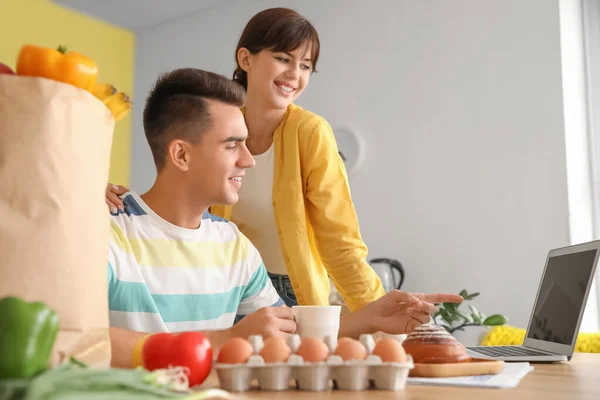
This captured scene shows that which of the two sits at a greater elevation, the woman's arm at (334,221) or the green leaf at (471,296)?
the woman's arm at (334,221)

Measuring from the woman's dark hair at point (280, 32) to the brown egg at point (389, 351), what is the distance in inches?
46.0

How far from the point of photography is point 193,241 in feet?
4.17

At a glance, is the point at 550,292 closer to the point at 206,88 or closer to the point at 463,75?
the point at 206,88

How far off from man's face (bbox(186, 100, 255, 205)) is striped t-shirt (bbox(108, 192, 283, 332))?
8 centimetres

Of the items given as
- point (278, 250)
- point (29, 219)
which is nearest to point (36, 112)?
point (29, 219)

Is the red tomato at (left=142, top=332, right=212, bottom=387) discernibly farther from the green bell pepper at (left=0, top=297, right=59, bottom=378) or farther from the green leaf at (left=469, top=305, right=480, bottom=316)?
the green leaf at (left=469, top=305, right=480, bottom=316)

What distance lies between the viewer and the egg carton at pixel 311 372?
66 centimetres

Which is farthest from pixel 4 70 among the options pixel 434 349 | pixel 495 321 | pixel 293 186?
pixel 495 321

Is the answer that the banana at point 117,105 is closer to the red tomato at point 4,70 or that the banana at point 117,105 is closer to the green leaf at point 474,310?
the red tomato at point 4,70

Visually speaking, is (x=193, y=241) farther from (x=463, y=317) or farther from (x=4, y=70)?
(x=463, y=317)

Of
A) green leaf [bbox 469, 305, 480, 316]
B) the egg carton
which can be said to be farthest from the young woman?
green leaf [bbox 469, 305, 480, 316]

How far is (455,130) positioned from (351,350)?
2855 millimetres

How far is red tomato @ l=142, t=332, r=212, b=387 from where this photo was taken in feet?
2.15

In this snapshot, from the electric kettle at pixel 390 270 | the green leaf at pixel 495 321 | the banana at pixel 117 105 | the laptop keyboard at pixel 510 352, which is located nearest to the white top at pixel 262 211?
the laptop keyboard at pixel 510 352
